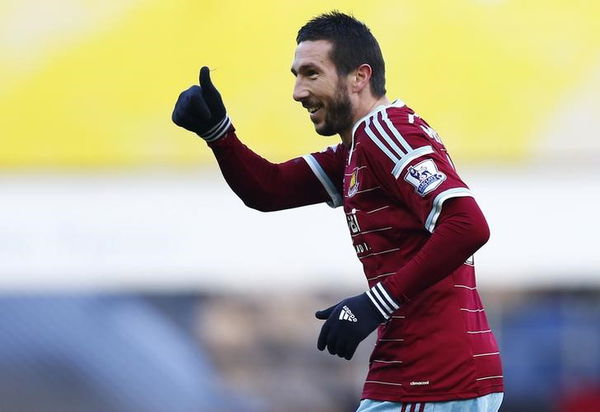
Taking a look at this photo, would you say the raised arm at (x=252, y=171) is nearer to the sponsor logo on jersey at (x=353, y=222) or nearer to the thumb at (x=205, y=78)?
the thumb at (x=205, y=78)

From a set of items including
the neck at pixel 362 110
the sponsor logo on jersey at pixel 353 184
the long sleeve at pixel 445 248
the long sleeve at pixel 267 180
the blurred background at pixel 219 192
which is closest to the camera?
the long sleeve at pixel 445 248

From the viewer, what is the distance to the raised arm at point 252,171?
3623mm

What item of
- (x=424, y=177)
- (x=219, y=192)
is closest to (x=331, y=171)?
(x=424, y=177)


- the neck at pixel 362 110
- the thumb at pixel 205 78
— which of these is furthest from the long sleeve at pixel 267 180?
the neck at pixel 362 110

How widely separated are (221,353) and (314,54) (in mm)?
5701

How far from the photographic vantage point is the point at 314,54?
3.42 m

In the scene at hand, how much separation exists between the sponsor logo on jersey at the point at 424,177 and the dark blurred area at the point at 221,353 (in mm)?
5611

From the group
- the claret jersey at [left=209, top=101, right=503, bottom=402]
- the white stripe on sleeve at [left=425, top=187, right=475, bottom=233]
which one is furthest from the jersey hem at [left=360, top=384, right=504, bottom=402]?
the white stripe on sleeve at [left=425, top=187, right=475, bottom=233]

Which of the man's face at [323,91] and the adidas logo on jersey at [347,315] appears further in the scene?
the man's face at [323,91]

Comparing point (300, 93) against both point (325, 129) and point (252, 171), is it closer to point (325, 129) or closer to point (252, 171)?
point (325, 129)

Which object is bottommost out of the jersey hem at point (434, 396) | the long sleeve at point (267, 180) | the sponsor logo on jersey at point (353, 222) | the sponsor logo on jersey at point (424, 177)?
the jersey hem at point (434, 396)

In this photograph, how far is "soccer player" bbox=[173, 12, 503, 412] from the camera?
3.04 meters

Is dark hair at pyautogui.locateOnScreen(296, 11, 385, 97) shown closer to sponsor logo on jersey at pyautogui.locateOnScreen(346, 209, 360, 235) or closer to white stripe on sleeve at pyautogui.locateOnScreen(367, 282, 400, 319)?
sponsor logo on jersey at pyautogui.locateOnScreen(346, 209, 360, 235)

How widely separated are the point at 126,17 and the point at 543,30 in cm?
313
